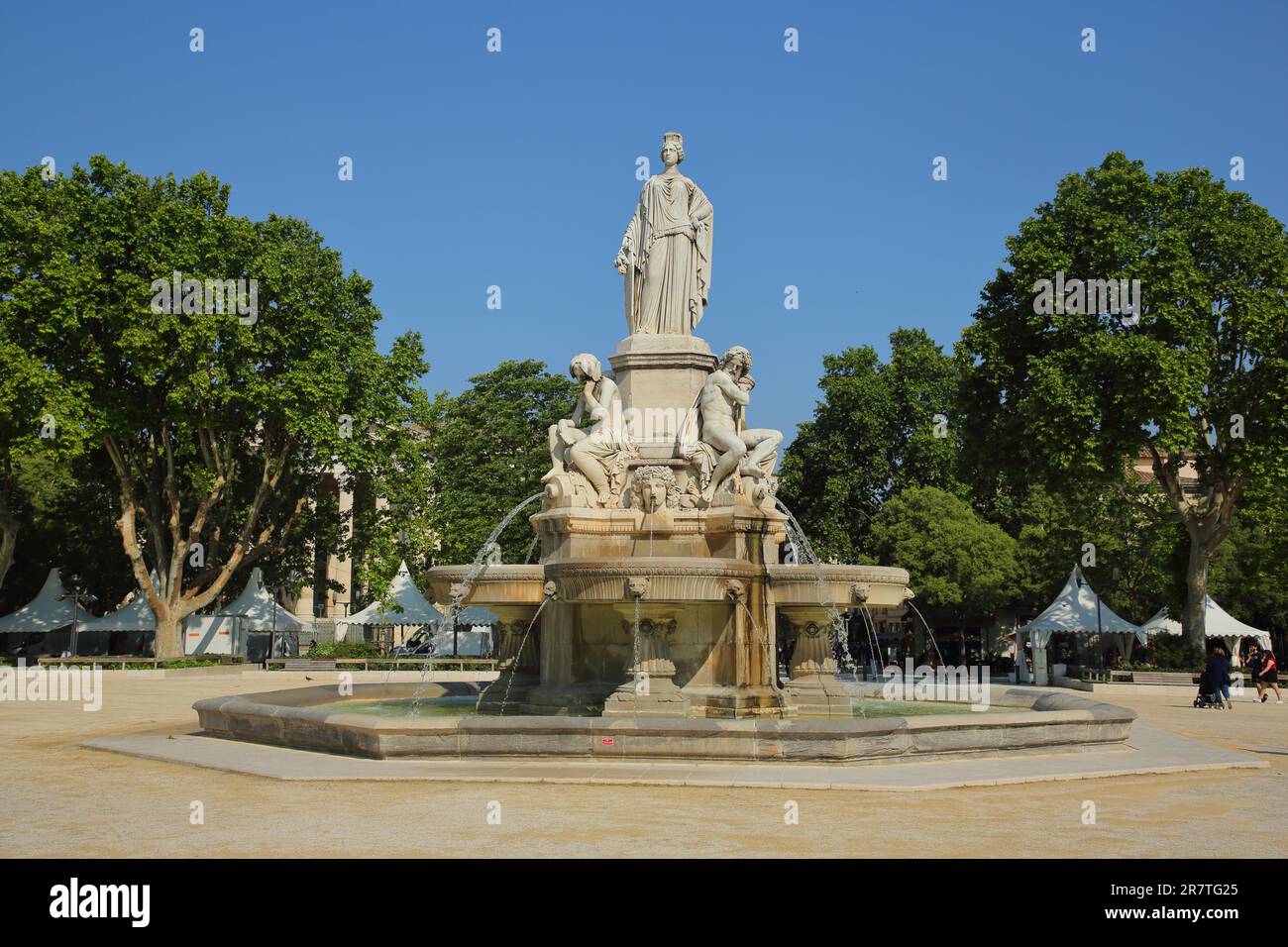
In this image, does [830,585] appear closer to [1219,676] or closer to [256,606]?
[1219,676]

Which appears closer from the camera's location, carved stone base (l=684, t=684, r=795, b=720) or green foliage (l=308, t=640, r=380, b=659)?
carved stone base (l=684, t=684, r=795, b=720)

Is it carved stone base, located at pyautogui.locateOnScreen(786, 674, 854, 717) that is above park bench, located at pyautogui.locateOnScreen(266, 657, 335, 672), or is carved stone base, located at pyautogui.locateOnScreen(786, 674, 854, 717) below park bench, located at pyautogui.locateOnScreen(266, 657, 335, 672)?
above

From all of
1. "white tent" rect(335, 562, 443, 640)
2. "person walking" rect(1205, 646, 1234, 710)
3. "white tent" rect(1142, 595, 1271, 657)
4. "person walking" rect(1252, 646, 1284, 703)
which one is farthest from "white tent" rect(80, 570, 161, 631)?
"person walking" rect(1252, 646, 1284, 703)

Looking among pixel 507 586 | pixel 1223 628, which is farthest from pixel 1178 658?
pixel 507 586

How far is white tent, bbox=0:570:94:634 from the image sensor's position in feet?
156

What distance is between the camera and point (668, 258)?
57.8 ft

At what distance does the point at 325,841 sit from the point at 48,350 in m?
33.9

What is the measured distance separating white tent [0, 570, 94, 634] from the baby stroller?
40.5 m

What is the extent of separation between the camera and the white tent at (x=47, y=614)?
156 feet

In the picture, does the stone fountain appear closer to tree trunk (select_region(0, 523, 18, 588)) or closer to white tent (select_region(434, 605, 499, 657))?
white tent (select_region(434, 605, 499, 657))

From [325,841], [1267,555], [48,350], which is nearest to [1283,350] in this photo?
[1267,555]

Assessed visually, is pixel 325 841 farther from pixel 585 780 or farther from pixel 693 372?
pixel 693 372

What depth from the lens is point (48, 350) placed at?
37125mm

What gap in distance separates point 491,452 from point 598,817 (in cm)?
4373
